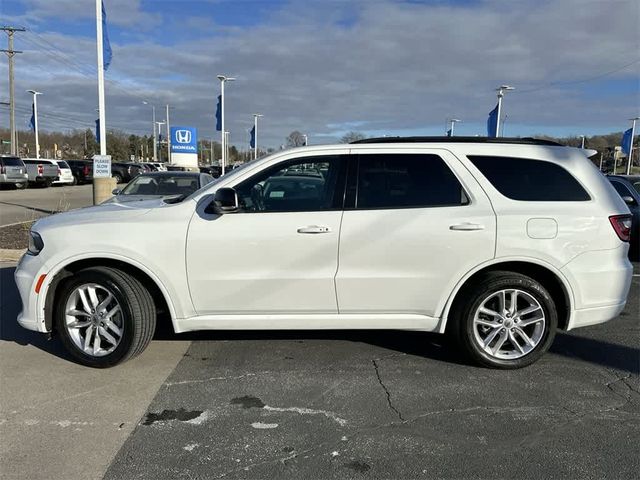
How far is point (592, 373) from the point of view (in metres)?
4.13

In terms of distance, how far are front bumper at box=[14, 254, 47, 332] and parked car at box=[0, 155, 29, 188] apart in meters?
26.5

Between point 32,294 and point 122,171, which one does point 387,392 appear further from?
point 122,171

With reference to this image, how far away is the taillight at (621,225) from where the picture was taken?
4.03m

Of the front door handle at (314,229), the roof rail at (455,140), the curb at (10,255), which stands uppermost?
the roof rail at (455,140)

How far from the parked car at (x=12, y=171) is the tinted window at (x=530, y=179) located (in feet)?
93.6

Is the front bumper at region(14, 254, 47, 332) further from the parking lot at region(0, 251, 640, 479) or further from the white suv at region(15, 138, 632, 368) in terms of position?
the parking lot at region(0, 251, 640, 479)

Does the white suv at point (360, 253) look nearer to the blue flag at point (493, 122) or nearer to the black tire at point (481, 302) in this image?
the black tire at point (481, 302)

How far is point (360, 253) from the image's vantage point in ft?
13.0

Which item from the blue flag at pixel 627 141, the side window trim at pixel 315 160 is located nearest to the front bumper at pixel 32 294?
the side window trim at pixel 315 160

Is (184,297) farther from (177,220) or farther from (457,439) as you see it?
(457,439)

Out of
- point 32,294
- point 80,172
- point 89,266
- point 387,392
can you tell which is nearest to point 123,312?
point 89,266

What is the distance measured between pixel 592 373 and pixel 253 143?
40.2 meters

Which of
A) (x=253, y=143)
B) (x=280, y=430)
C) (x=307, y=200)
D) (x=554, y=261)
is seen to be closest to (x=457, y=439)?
(x=280, y=430)

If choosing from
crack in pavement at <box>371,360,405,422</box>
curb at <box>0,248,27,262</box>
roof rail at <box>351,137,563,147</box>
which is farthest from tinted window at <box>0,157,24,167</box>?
crack in pavement at <box>371,360,405,422</box>
